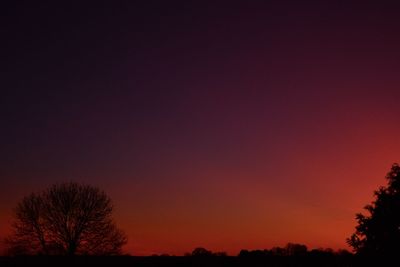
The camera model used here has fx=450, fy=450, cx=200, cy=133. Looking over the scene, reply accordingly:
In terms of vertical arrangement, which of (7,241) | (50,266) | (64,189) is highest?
(64,189)

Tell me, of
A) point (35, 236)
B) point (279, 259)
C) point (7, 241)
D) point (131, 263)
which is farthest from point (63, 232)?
point (279, 259)

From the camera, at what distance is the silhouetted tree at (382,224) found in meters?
26.4

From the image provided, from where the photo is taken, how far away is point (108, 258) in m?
34.5

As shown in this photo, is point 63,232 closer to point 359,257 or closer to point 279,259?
point 279,259

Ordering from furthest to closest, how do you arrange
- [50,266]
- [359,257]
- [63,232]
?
[63,232]
[50,266]
[359,257]

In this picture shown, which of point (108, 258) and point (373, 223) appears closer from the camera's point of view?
point (373, 223)

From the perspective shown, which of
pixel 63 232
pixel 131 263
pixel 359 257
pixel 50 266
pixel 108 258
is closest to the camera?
pixel 359 257

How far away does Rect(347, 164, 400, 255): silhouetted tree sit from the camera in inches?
1038

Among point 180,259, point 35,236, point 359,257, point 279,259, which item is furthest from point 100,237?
point 359,257

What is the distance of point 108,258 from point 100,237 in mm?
22052

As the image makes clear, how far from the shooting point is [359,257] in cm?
2673

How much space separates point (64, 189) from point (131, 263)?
29514mm

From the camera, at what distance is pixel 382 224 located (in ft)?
89.6

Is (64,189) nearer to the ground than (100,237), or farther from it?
farther from it
